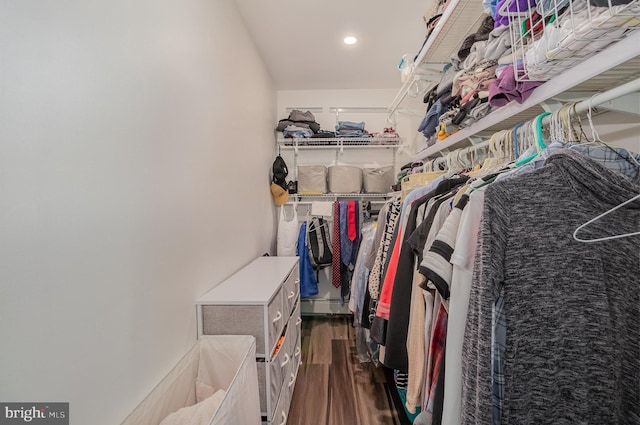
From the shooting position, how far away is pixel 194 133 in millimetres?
1214

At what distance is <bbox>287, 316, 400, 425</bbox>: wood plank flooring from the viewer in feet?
5.38

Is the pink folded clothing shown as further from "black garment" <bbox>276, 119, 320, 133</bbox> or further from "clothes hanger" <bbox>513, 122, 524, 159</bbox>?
"black garment" <bbox>276, 119, 320, 133</bbox>

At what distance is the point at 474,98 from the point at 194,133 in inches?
50.7

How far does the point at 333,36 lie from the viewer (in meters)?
2.20

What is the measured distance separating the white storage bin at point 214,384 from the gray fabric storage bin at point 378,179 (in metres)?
2.25

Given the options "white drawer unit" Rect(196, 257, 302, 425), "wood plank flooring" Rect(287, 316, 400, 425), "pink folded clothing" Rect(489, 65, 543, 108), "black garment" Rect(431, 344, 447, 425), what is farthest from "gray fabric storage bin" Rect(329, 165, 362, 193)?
"black garment" Rect(431, 344, 447, 425)

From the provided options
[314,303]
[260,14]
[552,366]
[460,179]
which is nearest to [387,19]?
[260,14]

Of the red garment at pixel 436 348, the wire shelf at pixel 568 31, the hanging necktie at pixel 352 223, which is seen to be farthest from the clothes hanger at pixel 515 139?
the hanging necktie at pixel 352 223

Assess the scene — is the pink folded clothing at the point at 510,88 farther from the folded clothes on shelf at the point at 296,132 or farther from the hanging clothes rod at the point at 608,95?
the folded clothes on shelf at the point at 296,132

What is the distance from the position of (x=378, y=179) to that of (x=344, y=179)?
382 millimetres

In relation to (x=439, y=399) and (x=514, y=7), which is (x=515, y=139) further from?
(x=439, y=399)

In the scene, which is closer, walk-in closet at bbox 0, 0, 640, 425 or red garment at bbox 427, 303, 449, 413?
walk-in closet at bbox 0, 0, 640, 425

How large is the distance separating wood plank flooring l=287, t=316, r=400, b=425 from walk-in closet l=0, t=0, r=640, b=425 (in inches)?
2.1

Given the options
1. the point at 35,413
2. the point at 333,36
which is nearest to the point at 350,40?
the point at 333,36
